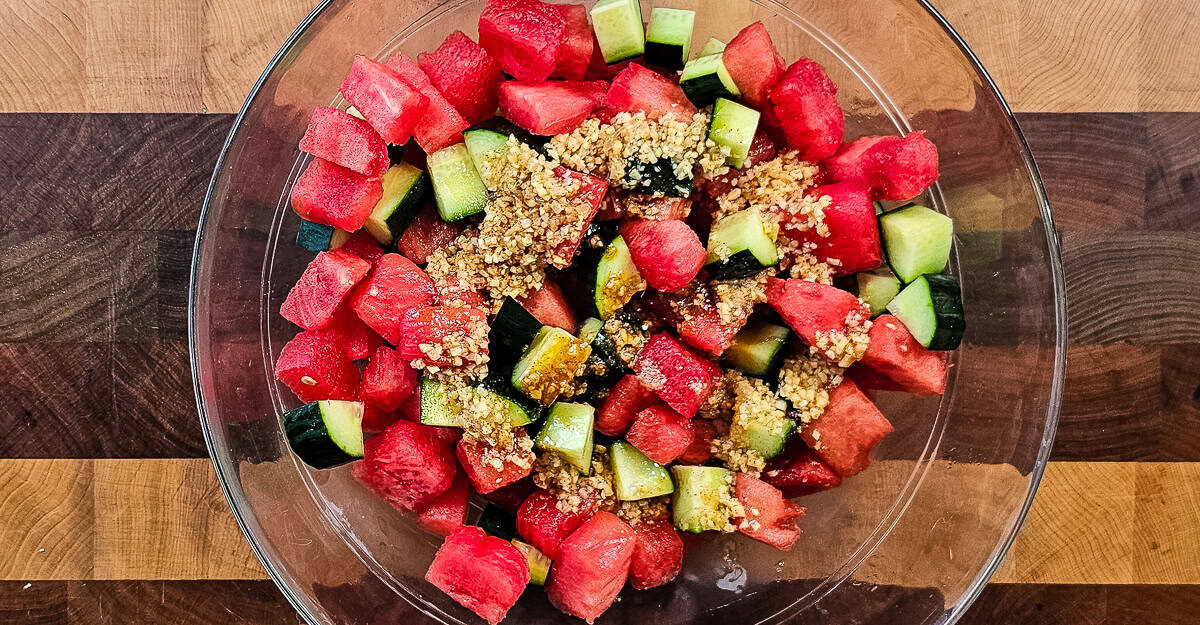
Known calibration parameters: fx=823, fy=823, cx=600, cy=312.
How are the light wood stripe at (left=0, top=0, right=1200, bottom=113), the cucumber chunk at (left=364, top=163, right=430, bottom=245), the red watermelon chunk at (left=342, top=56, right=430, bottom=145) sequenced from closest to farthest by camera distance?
the red watermelon chunk at (left=342, top=56, right=430, bottom=145)
the cucumber chunk at (left=364, top=163, right=430, bottom=245)
the light wood stripe at (left=0, top=0, right=1200, bottom=113)

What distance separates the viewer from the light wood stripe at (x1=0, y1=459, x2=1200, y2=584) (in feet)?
6.11

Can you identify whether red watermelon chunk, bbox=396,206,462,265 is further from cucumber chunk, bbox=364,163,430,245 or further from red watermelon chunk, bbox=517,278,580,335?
red watermelon chunk, bbox=517,278,580,335

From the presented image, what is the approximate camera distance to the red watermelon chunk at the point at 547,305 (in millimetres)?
1573

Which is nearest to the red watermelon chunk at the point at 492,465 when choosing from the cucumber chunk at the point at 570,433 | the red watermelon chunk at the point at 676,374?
the cucumber chunk at the point at 570,433

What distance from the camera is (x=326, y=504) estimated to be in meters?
1.76

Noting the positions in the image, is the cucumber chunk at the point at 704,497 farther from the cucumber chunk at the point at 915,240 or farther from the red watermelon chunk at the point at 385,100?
the red watermelon chunk at the point at 385,100

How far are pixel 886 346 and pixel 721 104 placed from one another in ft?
1.78

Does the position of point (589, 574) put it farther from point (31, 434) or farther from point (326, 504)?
point (31, 434)

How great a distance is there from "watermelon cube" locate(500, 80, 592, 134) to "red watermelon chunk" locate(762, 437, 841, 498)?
30.0 inches

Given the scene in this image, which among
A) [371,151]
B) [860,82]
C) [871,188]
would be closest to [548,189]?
[371,151]

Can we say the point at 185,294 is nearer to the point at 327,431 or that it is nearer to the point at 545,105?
the point at 327,431

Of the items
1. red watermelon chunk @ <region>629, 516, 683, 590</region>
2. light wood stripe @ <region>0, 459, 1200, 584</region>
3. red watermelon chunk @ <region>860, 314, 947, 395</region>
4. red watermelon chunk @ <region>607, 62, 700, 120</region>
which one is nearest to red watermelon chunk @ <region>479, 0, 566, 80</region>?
red watermelon chunk @ <region>607, 62, 700, 120</region>

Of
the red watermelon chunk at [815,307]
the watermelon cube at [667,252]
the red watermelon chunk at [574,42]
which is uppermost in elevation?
the red watermelon chunk at [574,42]

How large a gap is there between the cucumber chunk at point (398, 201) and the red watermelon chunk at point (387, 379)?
0.23 m
